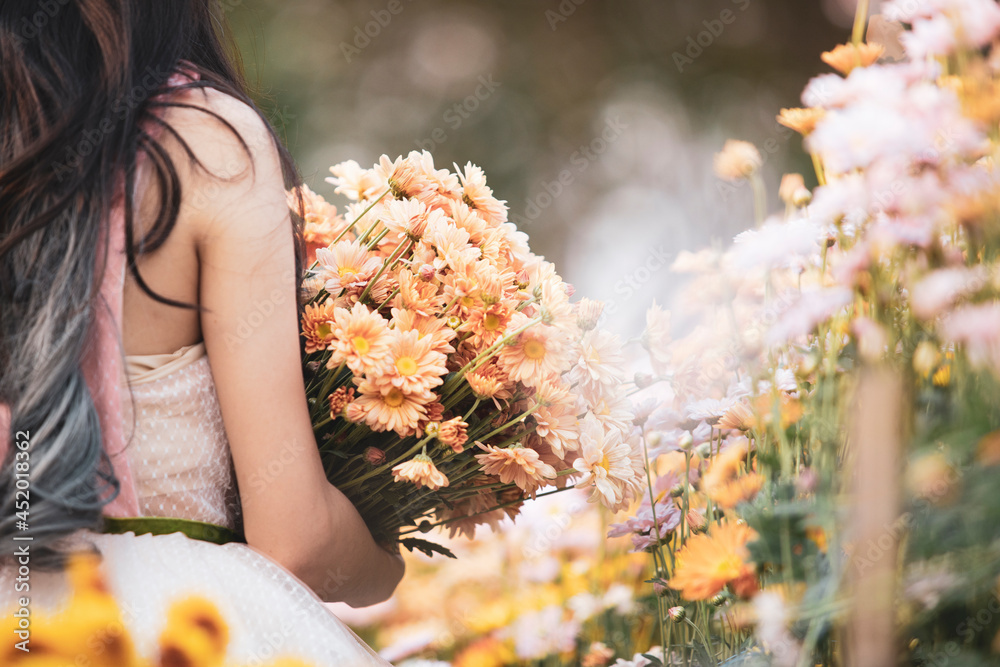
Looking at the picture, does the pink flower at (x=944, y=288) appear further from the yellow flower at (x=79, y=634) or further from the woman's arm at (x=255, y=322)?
the yellow flower at (x=79, y=634)

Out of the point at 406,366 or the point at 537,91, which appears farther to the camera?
the point at 537,91

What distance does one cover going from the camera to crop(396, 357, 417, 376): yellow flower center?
0.74 metres

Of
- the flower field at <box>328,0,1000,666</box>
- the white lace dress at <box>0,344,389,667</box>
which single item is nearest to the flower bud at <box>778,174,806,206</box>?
the flower field at <box>328,0,1000,666</box>

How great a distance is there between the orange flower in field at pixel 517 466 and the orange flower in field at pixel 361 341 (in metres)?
0.14

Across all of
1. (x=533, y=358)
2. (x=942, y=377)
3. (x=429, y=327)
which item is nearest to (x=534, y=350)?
(x=533, y=358)

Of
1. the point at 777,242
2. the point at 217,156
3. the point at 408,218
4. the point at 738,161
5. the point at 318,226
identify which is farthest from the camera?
the point at 318,226

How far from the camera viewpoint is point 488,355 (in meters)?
0.78

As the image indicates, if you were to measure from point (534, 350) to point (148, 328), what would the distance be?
1.26 ft

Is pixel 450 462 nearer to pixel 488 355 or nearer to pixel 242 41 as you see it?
pixel 488 355

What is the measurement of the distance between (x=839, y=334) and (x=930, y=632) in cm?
17

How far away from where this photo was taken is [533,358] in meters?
0.78

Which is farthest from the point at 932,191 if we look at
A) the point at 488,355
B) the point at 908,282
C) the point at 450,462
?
the point at 450,462

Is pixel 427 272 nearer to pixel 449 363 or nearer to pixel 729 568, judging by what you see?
pixel 449 363

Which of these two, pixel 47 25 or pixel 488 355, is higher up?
pixel 47 25
